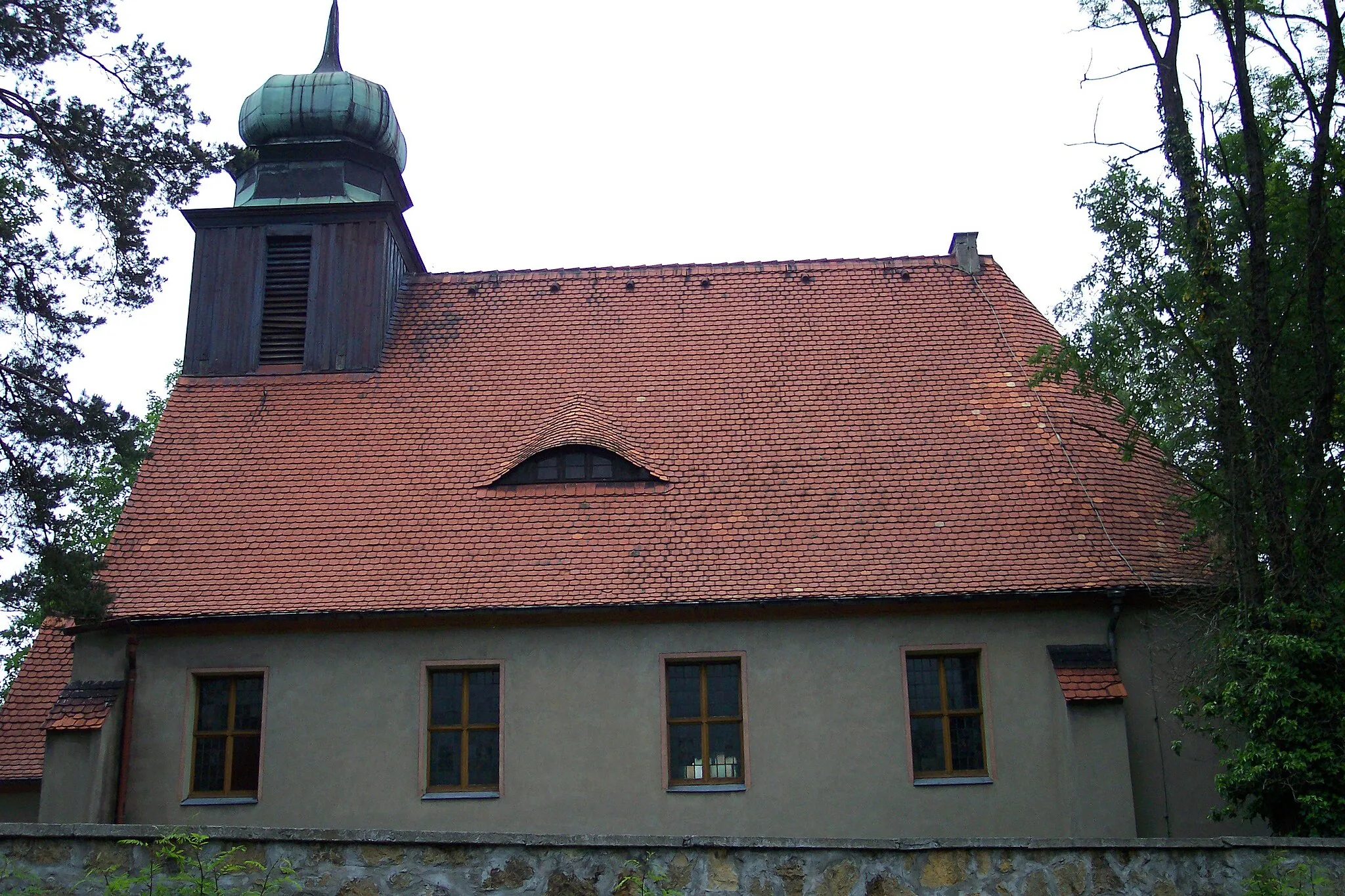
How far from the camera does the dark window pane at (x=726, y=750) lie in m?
15.1

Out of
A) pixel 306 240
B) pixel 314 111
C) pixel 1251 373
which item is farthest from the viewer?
pixel 314 111

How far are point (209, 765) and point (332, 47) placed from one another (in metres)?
12.0

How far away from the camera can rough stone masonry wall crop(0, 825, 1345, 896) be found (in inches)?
315

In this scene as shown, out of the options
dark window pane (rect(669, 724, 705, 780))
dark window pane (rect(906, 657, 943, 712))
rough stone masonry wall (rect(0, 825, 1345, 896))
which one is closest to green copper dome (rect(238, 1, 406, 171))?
dark window pane (rect(669, 724, 705, 780))

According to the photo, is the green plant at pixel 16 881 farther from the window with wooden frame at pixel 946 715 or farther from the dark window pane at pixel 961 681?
the dark window pane at pixel 961 681

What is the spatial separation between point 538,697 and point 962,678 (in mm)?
4908

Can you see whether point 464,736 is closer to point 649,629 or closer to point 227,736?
point 649,629

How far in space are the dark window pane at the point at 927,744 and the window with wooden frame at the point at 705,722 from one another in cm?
196

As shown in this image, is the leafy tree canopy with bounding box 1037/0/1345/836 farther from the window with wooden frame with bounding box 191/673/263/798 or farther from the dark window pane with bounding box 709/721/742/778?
the window with wooden frame with bounding box 191/673/263/798

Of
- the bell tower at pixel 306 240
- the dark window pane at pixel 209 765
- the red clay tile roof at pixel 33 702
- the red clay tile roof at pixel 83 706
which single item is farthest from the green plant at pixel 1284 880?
the bell tower at pixel 306 240

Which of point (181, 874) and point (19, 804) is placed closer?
point (181, 874)

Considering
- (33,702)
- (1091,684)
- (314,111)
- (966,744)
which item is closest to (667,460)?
(966,744)

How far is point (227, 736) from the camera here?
1548 centimetres

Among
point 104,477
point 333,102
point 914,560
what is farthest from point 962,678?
point 104,477
